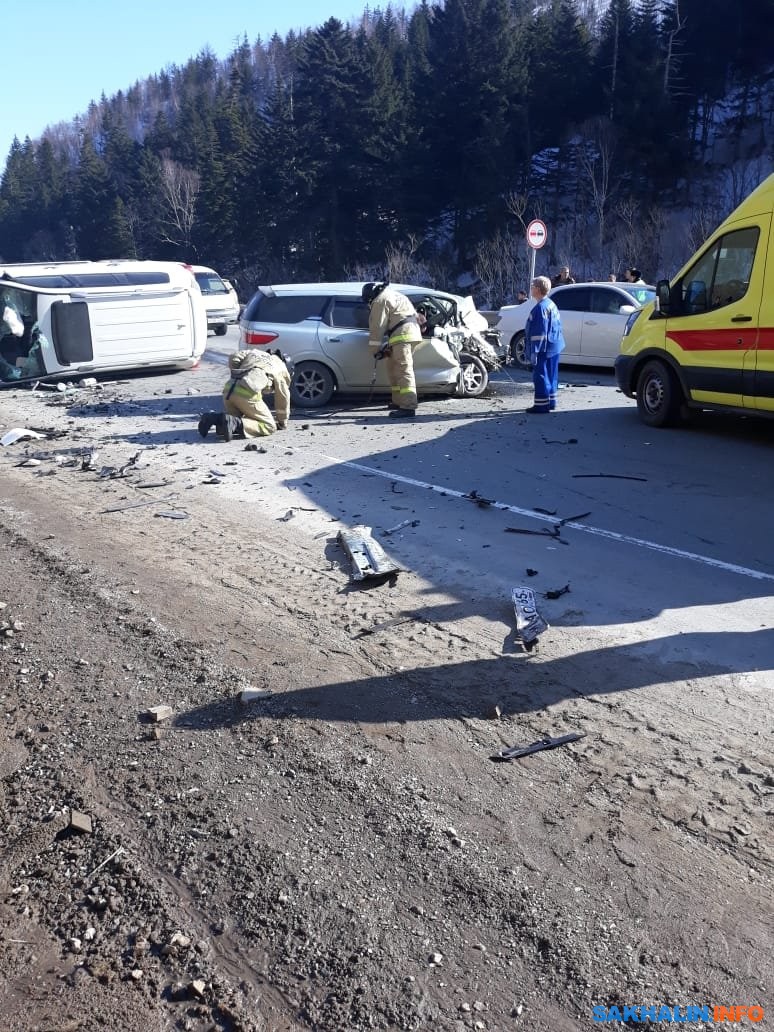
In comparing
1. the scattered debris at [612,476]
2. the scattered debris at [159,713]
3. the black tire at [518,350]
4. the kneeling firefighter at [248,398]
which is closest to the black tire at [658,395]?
the scattered debris at [612,476]

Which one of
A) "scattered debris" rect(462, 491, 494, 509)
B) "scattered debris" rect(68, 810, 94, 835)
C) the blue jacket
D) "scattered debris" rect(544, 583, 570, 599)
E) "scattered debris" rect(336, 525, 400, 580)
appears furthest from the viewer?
the blue jacket

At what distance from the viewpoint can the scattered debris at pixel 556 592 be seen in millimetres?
5770

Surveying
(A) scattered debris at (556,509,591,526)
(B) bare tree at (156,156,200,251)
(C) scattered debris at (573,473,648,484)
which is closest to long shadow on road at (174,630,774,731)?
(A) scattered debris at (556,509,591,526)

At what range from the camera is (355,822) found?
3502 millimetres

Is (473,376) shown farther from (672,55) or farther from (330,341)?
(672,55)

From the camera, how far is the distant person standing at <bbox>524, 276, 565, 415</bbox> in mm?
12523

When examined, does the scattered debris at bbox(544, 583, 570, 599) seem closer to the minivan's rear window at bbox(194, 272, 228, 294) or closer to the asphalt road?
the asphalt road

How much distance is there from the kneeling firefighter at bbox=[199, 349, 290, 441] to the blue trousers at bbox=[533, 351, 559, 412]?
3513 millimetres

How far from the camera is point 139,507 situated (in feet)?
28.0

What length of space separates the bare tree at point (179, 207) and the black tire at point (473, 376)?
2211 inches

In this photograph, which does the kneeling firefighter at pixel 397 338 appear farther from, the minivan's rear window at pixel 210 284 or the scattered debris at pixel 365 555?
the minivan's rear window at pixel 210 284

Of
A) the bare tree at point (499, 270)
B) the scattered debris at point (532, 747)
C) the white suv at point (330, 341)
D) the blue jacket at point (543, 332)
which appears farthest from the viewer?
the bare tree at point (499, 270)

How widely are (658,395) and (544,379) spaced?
1746 millimetres

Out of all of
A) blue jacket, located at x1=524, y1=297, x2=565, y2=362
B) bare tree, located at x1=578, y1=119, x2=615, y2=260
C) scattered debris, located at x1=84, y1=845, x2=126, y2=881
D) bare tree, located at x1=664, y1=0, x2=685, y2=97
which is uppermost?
bare tree, located at x1=664, y1=0, x2=685, y2=97
